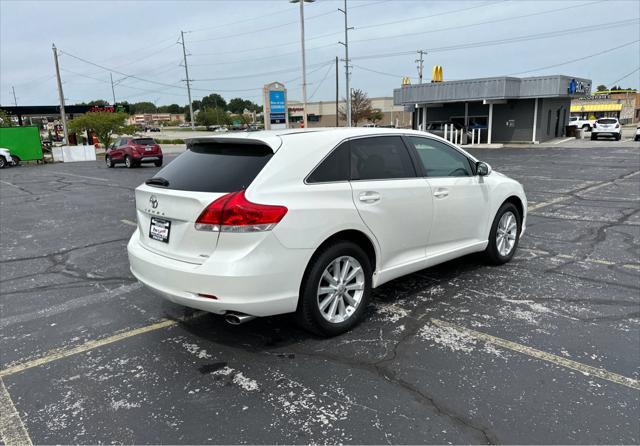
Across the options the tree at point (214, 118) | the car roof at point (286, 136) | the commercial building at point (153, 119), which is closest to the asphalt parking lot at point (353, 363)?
the car roof at point (286, 136)

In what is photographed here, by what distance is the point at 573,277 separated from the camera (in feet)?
17.3

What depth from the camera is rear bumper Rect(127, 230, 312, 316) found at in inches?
128

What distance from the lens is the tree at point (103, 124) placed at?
125 feet

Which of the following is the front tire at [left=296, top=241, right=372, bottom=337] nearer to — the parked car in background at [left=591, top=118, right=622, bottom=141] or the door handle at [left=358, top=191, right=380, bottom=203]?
the door handle at [left=358, top=191, right=380, bottom=203]

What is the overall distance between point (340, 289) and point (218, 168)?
4.46ft

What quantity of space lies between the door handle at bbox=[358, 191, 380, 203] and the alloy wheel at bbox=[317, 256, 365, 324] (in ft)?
1.61

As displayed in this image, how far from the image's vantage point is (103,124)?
126 ft

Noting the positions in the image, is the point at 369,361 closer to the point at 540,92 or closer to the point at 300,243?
the point at 300,243

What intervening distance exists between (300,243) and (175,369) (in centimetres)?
129

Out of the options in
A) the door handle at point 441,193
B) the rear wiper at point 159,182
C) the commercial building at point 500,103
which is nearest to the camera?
the rear wiper at point 159,182

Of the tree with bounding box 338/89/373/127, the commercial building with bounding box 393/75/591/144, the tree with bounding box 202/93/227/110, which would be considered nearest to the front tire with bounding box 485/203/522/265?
the commercial building with bounding box 393/75/591/144

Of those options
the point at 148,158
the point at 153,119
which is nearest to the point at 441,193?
the point at 148,158

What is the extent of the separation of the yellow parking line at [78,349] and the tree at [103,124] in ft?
127

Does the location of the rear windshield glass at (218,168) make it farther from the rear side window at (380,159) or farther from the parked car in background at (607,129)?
the parked car in background at (607,129)
